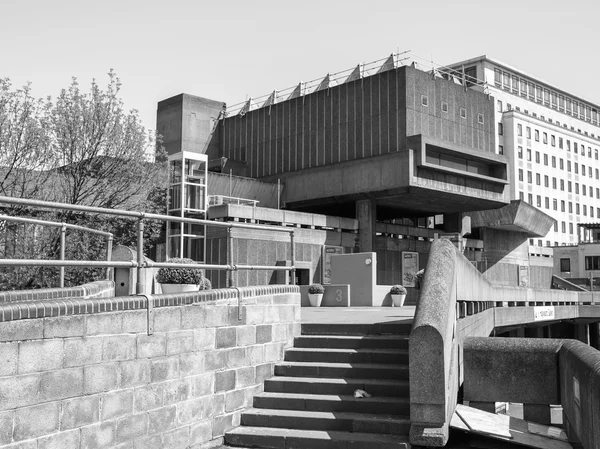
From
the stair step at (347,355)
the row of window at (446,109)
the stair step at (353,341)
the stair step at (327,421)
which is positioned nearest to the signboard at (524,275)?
the row of window at (446,109)

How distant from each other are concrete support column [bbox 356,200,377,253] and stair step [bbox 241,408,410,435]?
108 feet

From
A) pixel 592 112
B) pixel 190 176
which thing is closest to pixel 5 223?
pixel 190 176

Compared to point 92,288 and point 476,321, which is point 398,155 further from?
point 92,288

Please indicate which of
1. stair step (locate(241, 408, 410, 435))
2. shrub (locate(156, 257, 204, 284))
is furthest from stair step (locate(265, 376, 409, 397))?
shrub (locate(156, 257, 204, 284))

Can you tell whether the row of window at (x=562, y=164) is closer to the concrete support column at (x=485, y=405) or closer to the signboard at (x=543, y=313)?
the signboard at (x=543, y=313)

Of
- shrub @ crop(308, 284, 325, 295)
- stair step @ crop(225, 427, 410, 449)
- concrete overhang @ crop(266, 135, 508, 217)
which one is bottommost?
stair step @ crop(225, 427, 410, 449)

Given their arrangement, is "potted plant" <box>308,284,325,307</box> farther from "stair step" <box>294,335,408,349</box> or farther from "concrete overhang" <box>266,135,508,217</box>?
"concrete overhang" <box>266,135,508,217</box>

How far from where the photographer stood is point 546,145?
89.2 m

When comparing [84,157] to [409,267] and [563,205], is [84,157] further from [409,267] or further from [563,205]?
[563,205]

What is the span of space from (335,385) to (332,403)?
385 millimetres

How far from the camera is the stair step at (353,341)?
10.5 m

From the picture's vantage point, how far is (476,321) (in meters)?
15.0

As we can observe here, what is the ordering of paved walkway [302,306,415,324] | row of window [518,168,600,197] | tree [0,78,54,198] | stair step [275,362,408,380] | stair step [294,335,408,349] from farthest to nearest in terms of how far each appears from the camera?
row of window [518,168,600,197] → tree [0,78,54,198] → paved walkway [302,306,415,324] → stair step [294,335,408,349] → stair step [275,362,408,380]

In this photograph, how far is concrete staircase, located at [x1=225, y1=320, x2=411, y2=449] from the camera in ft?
28.4
